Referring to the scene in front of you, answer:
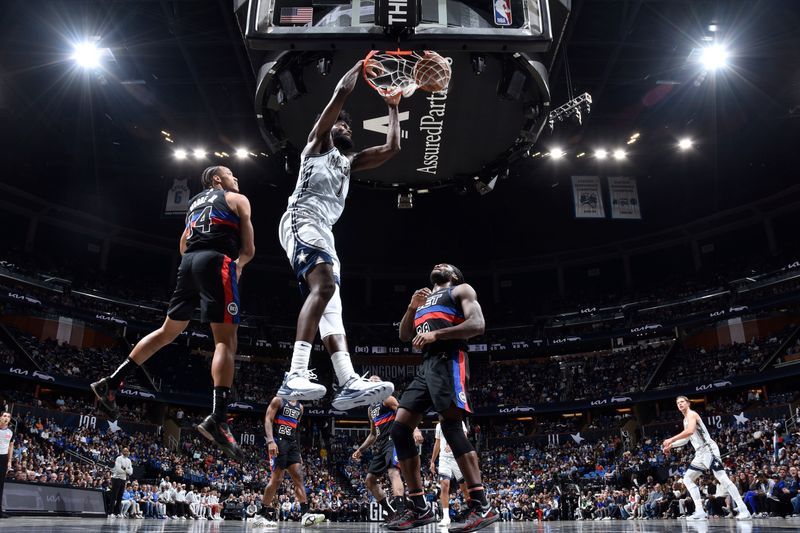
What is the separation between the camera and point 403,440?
203 inches

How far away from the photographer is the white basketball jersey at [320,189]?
4.35 m

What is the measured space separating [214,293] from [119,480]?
12723 mm

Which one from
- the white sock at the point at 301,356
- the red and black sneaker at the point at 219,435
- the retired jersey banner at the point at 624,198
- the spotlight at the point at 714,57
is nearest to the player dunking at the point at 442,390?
the white sock at the point at 301,356

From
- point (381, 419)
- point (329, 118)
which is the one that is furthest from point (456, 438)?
point (381, 419)

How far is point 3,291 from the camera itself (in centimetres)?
2531

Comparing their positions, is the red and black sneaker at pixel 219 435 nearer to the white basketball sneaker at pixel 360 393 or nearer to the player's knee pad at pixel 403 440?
the white basketball sneaker at pixel 360 393

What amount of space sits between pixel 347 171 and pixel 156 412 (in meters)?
28.9

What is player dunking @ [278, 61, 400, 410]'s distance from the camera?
391cm

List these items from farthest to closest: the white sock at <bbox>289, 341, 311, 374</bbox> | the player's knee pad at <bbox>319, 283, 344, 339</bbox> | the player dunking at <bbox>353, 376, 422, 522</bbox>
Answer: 1. the player dunking at <bbox>353, 376, 422, 522</bbox>
2. the player's knee pad at <bbox>319, 283, 344, 339</bbox>
3. the white sock at <bbox>289, 341, 311, 374</bbox>

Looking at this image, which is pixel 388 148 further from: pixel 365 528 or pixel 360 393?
pixel 365 528

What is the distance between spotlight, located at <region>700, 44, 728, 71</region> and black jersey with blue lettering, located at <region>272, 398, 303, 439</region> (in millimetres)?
15812

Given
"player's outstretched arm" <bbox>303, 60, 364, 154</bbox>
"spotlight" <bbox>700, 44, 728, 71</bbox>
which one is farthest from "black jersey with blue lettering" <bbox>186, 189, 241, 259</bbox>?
"spotlight" <bbox>700, 44, 728, 71</bbox>

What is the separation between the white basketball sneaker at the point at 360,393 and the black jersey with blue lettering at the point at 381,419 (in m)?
5.09

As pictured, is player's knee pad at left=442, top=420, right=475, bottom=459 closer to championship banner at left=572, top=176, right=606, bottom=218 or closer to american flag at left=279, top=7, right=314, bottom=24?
american flag at left=279, top=7, right=314, bottom=24
